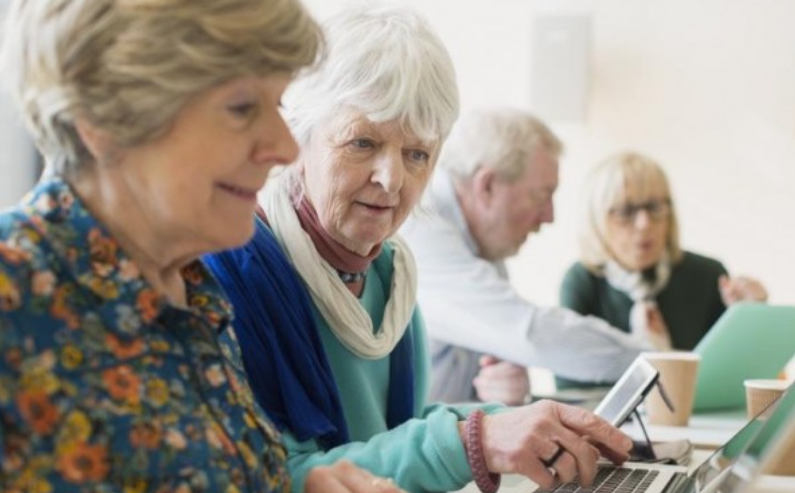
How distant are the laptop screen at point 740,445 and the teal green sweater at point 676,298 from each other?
1764 mm

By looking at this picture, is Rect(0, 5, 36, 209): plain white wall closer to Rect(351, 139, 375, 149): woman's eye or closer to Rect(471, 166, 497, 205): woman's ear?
Rect(471, 166, 497, 205): woman's ear

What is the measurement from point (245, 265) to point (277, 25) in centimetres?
46

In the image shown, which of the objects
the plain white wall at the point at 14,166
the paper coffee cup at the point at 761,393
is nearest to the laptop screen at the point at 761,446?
the paper coffee cup at the point at 761,393

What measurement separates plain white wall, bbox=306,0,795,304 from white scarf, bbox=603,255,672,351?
0.91m

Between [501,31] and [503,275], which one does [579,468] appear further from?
[501,31]

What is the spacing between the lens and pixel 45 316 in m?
0.92

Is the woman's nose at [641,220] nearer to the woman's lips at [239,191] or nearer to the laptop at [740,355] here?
the laptop at [740,355]

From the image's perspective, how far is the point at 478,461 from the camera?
1335 millimetres

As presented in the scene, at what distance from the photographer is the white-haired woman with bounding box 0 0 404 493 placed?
2.98 feet

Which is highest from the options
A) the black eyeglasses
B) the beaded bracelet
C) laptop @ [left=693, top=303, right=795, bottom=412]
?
the beaded bracelet

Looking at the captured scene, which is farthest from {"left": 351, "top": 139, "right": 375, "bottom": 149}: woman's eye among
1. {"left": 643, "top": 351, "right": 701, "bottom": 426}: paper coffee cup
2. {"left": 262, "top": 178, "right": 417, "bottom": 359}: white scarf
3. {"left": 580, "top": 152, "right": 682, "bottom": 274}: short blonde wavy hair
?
{"left": 580, "top": 152, "right": 682, "bottom": 274}: short blonde wavy hair

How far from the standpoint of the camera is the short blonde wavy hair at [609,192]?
332 centimetres

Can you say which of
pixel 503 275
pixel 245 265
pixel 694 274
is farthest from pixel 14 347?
pixel 694 274

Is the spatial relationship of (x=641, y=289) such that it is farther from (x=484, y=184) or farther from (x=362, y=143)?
(x=362, y=143)
